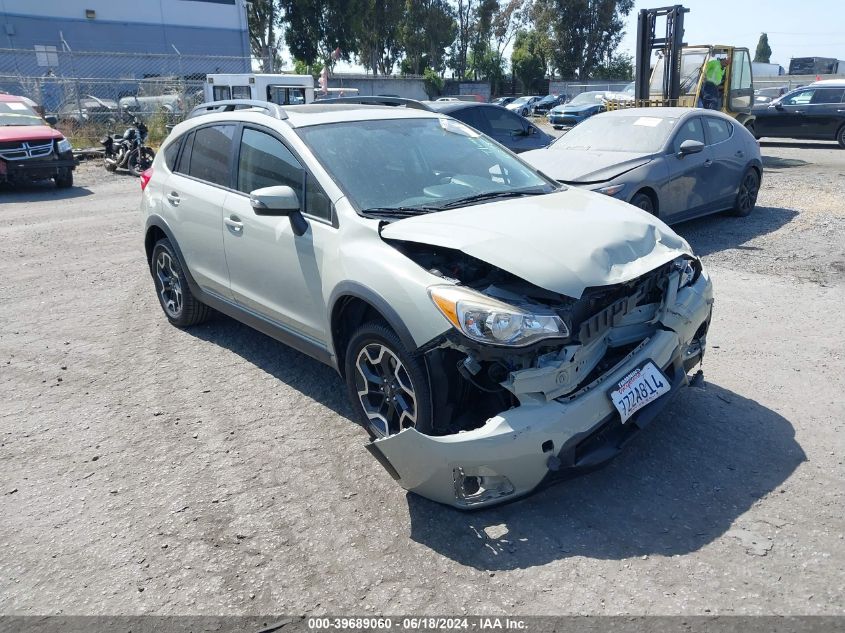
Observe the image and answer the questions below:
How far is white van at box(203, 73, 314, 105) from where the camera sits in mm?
24312

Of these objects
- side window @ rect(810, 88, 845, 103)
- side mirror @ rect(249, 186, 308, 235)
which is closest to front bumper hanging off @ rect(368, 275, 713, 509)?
side mirror @ rect(249, 186, 308, 235)

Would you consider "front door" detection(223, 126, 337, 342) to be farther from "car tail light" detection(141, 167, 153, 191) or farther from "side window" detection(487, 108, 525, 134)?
"side window" detection(487, 108, 525, 134)

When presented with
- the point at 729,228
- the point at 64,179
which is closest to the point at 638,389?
the point at 729,228

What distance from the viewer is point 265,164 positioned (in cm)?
465

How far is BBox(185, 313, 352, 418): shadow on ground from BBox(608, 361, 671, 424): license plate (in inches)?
69.7

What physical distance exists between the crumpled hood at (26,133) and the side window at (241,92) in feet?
34.8

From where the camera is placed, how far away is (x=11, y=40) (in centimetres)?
3328

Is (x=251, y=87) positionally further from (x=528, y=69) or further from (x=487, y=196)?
(x=528, y=69)

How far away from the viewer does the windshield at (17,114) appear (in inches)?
578

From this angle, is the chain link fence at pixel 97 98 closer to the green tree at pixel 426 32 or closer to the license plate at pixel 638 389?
the license plate at pixel 638 389

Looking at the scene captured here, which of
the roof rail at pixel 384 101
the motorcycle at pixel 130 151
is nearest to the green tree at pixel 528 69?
the motorcycle at pixel 130 151

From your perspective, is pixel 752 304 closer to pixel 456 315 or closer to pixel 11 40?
pixel 456 315

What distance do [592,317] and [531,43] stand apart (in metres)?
67.3

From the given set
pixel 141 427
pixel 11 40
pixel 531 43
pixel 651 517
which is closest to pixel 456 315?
pixel 651 517
